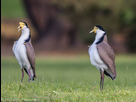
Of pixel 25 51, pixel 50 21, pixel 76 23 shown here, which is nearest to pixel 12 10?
pixel 50 21

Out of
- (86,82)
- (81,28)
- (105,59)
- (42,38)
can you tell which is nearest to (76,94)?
(105,59)

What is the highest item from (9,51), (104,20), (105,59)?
(105,59)

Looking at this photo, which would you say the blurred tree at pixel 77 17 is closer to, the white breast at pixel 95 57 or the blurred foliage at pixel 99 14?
the blurred foliage at pixel 99 14

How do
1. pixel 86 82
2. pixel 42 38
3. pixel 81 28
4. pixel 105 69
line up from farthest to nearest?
1. pixel 42 38
2. pixel 81 28
3. pixel 86 82
4. pixel 105 69

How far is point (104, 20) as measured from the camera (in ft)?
64.0

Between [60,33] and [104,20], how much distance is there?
193 inches

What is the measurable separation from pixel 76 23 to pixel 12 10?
76.4 ft

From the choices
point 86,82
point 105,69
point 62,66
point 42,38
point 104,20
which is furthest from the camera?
point 42,38

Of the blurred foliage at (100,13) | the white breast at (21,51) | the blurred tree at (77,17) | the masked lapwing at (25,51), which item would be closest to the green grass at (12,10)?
the blurred tree at (77,17)

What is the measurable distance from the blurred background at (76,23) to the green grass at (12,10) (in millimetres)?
10717

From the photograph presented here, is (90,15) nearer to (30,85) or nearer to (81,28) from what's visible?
(81,28)

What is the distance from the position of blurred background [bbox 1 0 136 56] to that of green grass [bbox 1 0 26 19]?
1072 cm

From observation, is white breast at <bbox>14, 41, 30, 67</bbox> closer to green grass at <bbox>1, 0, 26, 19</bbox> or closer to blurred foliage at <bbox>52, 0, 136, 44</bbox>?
blurred foliage at <bbox>52, 0, 136, 44</bbox>

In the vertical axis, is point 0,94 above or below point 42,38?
above
